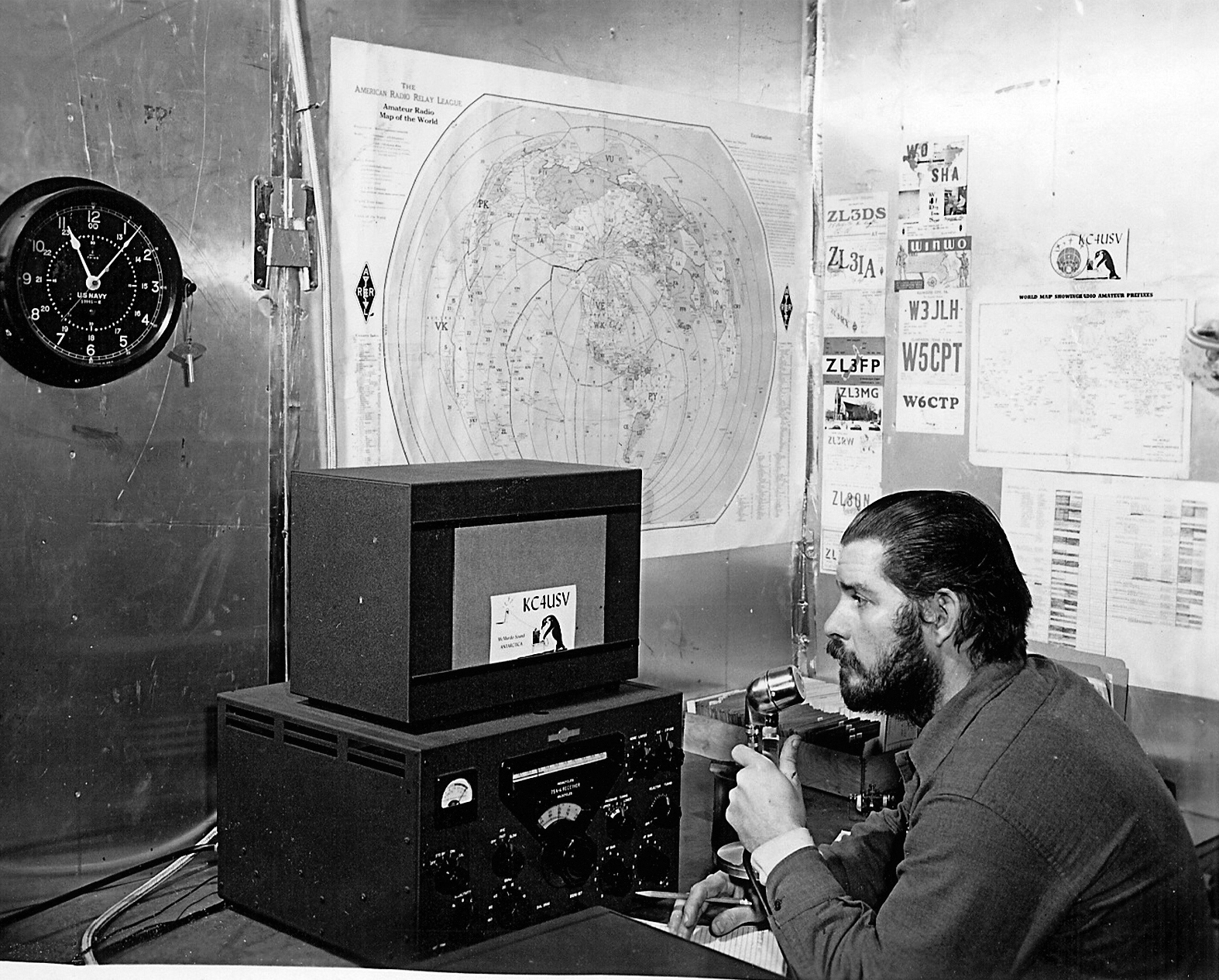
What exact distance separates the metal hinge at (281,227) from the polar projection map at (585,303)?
Result: 0.46 ft

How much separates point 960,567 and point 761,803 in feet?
1.01

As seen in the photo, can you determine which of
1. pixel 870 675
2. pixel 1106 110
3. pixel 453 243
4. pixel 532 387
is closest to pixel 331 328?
pixel 453 243

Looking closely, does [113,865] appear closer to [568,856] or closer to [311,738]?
[311,738]

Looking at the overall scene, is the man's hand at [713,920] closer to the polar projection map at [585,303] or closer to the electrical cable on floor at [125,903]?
the electrical cable on floor at [125,903]

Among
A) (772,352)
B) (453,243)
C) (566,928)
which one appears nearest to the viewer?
(566,928)

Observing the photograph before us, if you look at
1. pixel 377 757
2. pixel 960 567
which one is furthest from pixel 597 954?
pixel 960 567

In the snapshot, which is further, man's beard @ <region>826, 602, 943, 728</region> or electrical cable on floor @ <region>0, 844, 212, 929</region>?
electrical cable on floor @ <region>0, 844, 212, 929</region>

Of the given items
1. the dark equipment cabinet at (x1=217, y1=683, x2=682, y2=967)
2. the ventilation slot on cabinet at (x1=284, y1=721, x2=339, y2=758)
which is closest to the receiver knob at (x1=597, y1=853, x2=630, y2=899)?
the dark equipment cabinet at (x1=217, y1=683, x2=682, y2=967)

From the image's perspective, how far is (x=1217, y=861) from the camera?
1.57 metres

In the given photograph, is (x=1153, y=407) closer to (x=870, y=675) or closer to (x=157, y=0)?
(x=870, y=675)

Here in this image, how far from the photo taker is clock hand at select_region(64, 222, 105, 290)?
1.45 metres

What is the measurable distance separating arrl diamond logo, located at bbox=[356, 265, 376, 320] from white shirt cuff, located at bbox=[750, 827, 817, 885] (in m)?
0.89

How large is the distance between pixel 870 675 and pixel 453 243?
894mm

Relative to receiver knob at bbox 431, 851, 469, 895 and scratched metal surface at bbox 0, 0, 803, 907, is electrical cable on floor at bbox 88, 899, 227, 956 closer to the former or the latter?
scratched metal surface at bbox 0, 0, 803, 907
